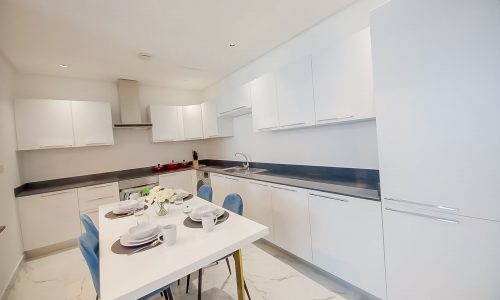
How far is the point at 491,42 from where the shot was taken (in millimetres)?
978

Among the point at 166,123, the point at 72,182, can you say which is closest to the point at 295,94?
the point at 166,123

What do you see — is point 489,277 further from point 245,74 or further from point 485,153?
point 245,74

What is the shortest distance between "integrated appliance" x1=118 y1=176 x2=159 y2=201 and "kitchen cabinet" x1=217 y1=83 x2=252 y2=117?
67.2 inches

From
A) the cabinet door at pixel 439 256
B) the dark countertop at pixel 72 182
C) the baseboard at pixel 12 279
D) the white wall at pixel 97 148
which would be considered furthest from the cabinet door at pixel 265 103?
the baseboard at pixel 12 279

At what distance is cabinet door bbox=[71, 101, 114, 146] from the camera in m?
3.13

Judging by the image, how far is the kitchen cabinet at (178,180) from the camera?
3748mm

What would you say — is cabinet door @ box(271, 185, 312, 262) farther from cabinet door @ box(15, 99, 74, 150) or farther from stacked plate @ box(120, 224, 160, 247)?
cabinet door @ box(15, 99, 74, 150)

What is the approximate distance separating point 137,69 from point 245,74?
171cm

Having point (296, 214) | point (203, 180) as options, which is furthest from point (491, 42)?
→ point (203, 180)

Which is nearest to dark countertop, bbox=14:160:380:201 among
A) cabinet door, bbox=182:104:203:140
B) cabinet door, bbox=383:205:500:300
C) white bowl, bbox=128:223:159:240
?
cabinet door, bbox=383:205:500:300

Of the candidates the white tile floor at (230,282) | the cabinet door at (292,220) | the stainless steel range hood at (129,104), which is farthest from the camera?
the stainless steel range hood at (129,104)

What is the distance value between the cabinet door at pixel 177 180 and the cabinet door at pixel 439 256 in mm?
3417

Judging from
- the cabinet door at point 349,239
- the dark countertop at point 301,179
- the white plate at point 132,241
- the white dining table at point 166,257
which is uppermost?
the dark countertop at point 301,179

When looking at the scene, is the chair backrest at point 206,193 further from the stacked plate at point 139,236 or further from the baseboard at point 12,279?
the baseboard at point 12,279
